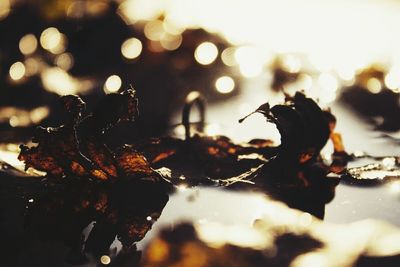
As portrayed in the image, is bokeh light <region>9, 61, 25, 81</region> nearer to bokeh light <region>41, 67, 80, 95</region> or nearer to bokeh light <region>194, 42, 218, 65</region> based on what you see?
bokeh light <region>41, 67, 80, 95</region>

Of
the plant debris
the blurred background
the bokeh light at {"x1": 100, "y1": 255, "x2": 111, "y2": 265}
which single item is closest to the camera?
the bokeh light at {"x1": 100, "y1": 255, "x2": 111, "y2": 265}

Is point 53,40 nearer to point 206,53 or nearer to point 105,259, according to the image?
point 206,53

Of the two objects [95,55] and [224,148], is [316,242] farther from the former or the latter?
→ [95,55]

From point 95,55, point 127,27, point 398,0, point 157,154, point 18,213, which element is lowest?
point 18,213

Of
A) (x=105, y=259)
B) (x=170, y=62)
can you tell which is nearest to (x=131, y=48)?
(x=170, y=62)

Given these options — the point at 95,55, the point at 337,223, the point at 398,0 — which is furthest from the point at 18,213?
Answer: the point at 398,0

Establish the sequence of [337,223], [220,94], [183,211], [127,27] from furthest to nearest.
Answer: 1. [127,27]
2. [220,94]
3. [183,211]
4. [337,223]

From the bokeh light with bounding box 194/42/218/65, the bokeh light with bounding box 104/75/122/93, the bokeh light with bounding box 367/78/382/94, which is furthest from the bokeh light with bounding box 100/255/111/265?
the bokeh light with bounding box 194/42/218/65

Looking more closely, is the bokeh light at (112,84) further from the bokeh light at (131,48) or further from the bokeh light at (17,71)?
the bokeh light at (17,71)
